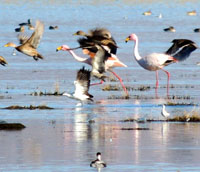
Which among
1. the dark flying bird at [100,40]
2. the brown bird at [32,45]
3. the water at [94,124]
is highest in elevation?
the dark flying bird at [100,40]

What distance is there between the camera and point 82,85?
59.5ft

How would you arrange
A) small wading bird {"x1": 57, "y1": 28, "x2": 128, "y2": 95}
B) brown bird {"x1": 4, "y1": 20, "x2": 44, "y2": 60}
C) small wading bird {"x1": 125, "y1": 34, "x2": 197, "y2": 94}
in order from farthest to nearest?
1. small wading bird {"x1": 125, "y1": 34, "x2": 197, "y2": 94}
2. small wading bird {"x1": 57, "y1": 28, "x2": 128, "y2": 95}
3. brown bird {"x1": 4, "y1": 20, "x2": 44, "y2": 60}

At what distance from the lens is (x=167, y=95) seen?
69.3 ft

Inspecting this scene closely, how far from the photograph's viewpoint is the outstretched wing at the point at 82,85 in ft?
59.2

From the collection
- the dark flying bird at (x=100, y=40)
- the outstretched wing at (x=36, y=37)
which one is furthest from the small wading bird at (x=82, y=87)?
the dark flying bird at (x=100, y=40)

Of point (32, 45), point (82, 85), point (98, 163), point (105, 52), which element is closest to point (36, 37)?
point (32, 45)

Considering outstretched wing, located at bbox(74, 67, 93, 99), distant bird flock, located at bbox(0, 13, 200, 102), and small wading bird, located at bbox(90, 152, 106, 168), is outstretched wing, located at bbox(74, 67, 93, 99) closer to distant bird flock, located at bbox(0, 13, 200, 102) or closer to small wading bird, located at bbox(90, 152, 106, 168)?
distant bird flock, located at bbox(0, 13, 200, 102)

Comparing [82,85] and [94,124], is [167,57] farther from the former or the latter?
[94,124]

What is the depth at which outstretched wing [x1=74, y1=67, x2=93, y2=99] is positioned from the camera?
18031 millimetres

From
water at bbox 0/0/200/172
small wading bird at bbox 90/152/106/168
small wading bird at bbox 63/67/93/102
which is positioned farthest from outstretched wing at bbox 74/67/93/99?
small wading bird at bbox 90/152/106/168

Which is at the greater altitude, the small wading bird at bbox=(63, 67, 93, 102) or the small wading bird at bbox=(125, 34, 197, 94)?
the small wading bird at bbox=(125, 34, 197, 94)

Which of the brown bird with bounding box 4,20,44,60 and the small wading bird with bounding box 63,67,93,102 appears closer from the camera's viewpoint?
the small wading bird with bounding box 63,67,93,102

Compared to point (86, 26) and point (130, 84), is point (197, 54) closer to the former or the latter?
point (130, 84)

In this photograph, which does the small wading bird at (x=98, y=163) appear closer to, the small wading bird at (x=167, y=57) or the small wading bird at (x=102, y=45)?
the small wading bird at (x=102, y=45)
